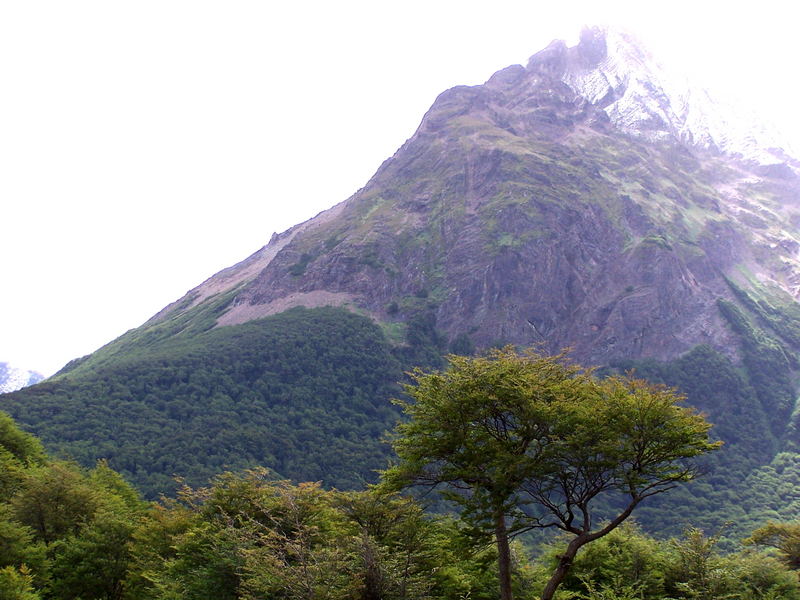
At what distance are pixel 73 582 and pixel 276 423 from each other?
154107 millimetres

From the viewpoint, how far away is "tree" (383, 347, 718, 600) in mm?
26156

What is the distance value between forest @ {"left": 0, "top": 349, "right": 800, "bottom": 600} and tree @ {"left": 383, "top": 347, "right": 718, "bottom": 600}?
0.30 ft

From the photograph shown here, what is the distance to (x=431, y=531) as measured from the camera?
1244 inches

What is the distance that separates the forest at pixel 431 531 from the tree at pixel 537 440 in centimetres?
9

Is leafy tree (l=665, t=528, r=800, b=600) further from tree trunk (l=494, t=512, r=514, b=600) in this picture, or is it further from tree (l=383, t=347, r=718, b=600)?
tree trunk (l=494, t=512, r=514, b=600)

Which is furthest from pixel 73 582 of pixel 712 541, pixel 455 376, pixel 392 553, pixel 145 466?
pixel 145 466

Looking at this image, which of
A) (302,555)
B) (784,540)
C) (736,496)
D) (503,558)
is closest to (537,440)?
(503,558)

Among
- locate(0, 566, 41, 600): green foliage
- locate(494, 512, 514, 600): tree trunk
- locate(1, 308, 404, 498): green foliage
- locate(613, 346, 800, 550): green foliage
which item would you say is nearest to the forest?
locate(0, 566, 41, 600): green foliage

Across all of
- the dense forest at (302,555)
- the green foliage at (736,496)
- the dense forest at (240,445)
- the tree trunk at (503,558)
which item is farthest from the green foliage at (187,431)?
the tree trunk at (503,558)

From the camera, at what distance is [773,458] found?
193 m

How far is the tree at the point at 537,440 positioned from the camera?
85.8 ft

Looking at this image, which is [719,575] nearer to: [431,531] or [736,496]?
[431,531]

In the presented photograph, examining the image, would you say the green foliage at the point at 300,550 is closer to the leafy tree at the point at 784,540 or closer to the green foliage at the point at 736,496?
the leafy tree at the point at 784,540

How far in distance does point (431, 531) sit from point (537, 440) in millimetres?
8221
